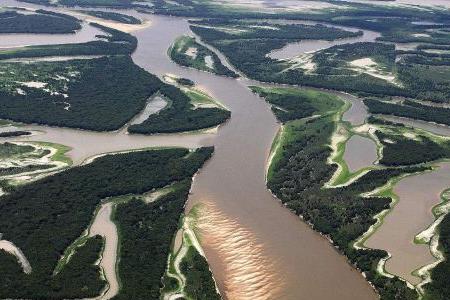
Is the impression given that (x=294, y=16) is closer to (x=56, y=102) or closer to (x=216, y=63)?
(x=216, y=63)

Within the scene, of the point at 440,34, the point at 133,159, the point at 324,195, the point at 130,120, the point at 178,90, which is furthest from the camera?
the point at 440,34

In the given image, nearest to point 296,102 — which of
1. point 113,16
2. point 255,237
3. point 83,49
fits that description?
point 255,237

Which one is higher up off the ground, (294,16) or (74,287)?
(294,16)

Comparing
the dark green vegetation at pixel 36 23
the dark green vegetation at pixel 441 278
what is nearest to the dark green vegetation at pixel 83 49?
the dark green vegetation at pixel 36 23

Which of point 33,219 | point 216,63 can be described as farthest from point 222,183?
point 216,63

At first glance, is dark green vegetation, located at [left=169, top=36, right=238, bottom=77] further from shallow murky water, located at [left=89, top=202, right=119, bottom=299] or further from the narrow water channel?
shallow murky water, located at [left=89, top=202, right=119, bottom=299]

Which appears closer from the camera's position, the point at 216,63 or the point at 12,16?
the point at 216,63
